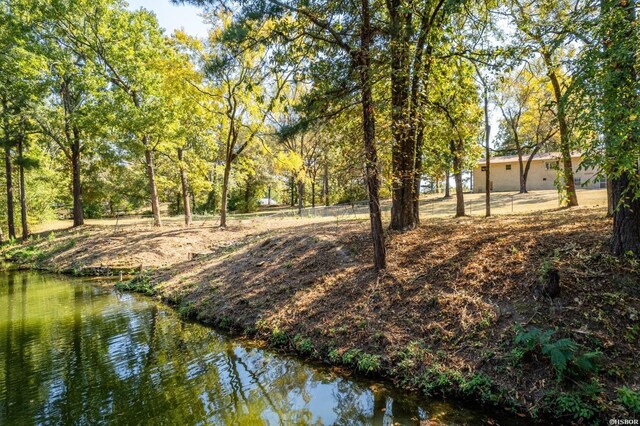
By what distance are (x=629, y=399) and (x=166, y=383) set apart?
6.64 metres

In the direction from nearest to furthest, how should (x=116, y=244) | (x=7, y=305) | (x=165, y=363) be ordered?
(x=165, y=363) → (x=7, y=305) → (x=116, y=244)

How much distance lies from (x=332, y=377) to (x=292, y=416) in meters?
1.14

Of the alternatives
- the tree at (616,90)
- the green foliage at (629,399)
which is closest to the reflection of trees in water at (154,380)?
the green foliage at (629,399)

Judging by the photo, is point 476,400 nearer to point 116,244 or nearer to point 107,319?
point 107,319

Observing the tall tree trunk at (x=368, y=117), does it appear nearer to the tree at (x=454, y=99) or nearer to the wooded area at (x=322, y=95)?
the wooded area at (x=322, y=95)

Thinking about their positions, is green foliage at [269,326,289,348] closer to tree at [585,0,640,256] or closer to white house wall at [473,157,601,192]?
tree at [585,0,640,256]

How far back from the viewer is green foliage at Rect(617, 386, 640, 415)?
4.06 metres

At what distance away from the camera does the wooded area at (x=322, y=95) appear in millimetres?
5145

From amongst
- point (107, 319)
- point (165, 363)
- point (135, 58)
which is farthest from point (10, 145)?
point (165, 363)

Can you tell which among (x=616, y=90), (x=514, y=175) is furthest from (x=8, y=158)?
(x=514, y=175)

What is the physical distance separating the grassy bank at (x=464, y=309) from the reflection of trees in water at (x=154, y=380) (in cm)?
78

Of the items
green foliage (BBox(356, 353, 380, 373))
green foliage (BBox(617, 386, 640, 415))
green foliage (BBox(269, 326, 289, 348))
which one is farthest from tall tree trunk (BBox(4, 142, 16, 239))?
green foliage (BBox(617, 386, 640, 415))

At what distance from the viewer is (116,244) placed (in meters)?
17.5

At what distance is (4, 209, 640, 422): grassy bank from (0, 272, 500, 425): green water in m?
0.54
